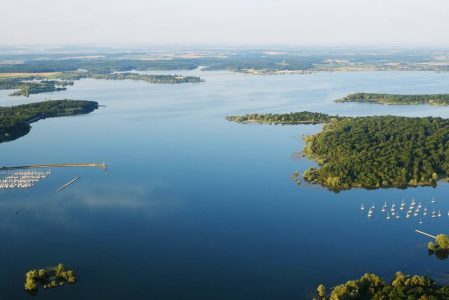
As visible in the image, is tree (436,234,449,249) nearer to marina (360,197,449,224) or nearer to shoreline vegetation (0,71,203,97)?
marina (360,197,449,224)

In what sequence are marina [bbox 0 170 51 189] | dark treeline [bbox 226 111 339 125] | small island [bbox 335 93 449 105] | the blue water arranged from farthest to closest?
small island [bbox 335 93 449 105], dark treeline [bbox 226 111 339 125], marina [bbox 0 170 51 189], the blue water

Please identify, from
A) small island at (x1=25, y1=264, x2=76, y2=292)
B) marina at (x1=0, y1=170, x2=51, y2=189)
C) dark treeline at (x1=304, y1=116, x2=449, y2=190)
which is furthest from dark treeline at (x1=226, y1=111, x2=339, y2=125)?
small island at (x1=25, y1=264, x2=76, y2=292)

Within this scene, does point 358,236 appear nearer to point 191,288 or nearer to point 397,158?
point 191,288

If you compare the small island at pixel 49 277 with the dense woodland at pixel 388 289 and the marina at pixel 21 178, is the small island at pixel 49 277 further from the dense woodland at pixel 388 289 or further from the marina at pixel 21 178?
the marina at pixel 21 178

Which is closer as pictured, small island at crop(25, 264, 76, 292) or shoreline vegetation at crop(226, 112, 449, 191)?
small island at crop(25, 264, 76, 292)

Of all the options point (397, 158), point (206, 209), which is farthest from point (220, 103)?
point (206, 209)

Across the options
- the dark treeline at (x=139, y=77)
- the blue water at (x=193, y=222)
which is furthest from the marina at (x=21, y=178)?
the dark treeline at (x=139, y=77)
